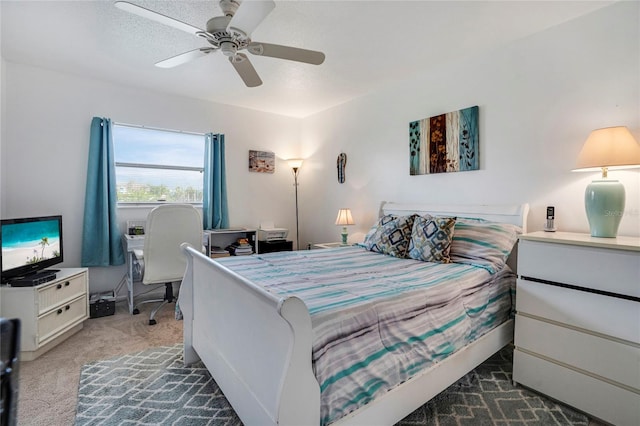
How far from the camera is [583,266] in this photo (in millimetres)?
1662

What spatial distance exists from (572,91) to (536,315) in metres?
1.60

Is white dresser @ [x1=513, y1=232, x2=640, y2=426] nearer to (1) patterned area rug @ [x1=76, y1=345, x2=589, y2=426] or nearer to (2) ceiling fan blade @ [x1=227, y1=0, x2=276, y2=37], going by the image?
(1) patterned area rug @ [x1=76, y1=345, x2=589, y2=426]

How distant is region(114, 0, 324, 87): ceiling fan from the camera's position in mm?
1541

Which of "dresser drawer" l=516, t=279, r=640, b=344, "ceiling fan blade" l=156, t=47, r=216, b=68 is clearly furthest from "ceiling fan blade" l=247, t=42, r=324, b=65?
"dresser drawer" l=516, t=279, r=640, b=344

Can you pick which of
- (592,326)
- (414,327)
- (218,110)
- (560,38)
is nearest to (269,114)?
(218,110)

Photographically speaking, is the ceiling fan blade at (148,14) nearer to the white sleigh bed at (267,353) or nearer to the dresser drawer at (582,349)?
the white sleigh bed at (267,353)

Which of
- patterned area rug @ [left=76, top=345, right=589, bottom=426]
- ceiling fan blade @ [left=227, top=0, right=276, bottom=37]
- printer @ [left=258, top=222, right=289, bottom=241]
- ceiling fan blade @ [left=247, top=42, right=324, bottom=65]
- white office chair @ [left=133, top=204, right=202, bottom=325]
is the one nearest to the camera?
ceiling fan blade @ [left=227, top=0, right=276, bottom=37]

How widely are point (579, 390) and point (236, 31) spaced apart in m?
2.73

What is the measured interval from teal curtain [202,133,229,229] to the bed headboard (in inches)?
83.2

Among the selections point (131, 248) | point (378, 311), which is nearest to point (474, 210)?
point (378, 311)

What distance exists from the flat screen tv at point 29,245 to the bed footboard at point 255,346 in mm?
1447

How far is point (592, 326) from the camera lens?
163 centimetres

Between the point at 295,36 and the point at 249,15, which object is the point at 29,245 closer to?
the point at 249,15

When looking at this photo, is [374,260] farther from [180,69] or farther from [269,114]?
[269,114]
